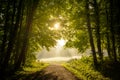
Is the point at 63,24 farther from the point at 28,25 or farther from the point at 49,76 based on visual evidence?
the point at 49,76

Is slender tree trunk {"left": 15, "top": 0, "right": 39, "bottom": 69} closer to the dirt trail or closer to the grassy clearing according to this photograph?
the dirt trail

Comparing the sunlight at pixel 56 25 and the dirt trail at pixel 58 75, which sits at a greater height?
the sunlight at pixel 56 25

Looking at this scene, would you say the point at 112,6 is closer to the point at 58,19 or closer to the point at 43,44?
the point at 58,19

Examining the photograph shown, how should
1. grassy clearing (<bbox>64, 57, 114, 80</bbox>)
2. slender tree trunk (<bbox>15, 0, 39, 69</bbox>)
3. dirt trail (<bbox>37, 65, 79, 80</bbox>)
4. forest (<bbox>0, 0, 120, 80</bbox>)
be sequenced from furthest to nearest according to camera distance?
forest (<bbox>0, 0, 120, 80</bbox>) → slender tree trunk (<bbox>15, 0, 39, 69</bbox>) → grassy clearing (<bbox>64, 57, 114, 80</bbox>) → dirt trail (<bbox>37, 65, 79, 80</bbox>)

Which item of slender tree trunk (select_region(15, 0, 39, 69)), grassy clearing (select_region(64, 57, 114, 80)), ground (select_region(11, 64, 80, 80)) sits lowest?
grassy clearing (select_region(64, 57, 114, 80))

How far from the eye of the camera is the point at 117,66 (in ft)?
64.2


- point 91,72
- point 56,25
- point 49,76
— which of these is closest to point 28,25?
point 56,25

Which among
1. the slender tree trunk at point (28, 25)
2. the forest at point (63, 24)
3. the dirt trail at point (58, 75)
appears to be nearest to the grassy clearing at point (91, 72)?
the forest at point (63, 24)

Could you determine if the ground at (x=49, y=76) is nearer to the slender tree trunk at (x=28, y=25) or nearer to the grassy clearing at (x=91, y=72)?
the grassy clearing at (x=91, y=72)

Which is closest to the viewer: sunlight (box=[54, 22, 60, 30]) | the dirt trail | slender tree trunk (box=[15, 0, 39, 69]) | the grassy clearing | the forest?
the dirt trail

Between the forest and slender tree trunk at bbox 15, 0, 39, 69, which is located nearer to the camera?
slender tree trunk at bbox 15, 0, 39, 69

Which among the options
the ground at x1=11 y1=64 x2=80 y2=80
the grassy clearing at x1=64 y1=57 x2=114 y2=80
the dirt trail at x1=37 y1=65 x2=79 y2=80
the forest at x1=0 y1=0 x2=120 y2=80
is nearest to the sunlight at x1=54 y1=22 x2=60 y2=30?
the forest at x1=0 y1=0 x2=120 y2=80

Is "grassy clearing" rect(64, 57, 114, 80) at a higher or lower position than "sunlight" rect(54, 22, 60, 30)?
lower

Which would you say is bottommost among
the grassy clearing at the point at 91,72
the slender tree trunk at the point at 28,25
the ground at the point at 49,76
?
the grassy clearing at the point at 91,72
